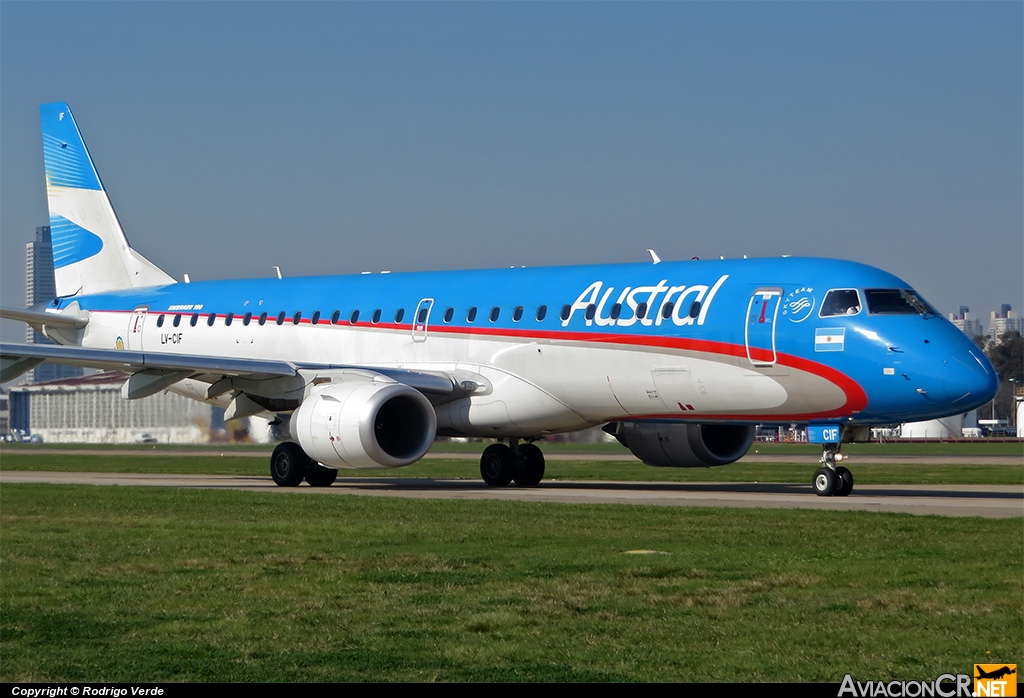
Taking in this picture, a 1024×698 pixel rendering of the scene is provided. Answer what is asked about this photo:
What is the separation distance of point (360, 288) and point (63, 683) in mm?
22496

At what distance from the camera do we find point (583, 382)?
25.2 meters

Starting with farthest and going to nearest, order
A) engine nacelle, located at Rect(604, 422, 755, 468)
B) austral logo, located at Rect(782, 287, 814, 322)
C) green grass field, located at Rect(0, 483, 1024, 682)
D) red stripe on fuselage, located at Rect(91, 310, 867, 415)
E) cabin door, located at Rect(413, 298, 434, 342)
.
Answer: cabin door, located at Rect(413, 298, 434, 342)
engine nacelle, located at Rect(604, 422, 755, 468)
austral logo, located at Rect(782, 287, 814, 322)
red stripe on fuselage, located at Rect(91, 310, 867, 415)
green grass field, located at Rect(0, 483, 1024, 682)

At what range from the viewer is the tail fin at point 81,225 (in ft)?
115

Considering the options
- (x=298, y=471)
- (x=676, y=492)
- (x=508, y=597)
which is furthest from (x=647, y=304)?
(x=508, y=597)

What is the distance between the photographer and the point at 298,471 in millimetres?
27219

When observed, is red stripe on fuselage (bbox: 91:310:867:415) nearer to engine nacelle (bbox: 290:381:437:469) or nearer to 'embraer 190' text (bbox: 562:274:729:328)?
'embraer 190' text (bbox: 562:274:729:328)

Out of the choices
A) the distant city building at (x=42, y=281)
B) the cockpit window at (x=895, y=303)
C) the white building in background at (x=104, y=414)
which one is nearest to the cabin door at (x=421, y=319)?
the cockpit window at (x=895, y=303)

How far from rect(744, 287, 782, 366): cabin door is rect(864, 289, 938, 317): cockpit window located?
5.01 ft

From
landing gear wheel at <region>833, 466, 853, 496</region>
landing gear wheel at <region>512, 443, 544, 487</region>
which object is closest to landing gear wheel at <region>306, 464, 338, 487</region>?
landing gear wheel at <region>512, 443, 544, 487</region>

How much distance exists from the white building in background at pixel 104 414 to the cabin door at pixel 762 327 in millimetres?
20445

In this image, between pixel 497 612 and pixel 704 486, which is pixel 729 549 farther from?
pixel 704 486

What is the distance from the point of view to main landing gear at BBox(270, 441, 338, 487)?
27.2m

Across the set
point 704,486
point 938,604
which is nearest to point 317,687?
point 938,604

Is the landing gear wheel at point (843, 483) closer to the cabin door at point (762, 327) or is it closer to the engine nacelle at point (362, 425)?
the cabin door at point (762, 327)
